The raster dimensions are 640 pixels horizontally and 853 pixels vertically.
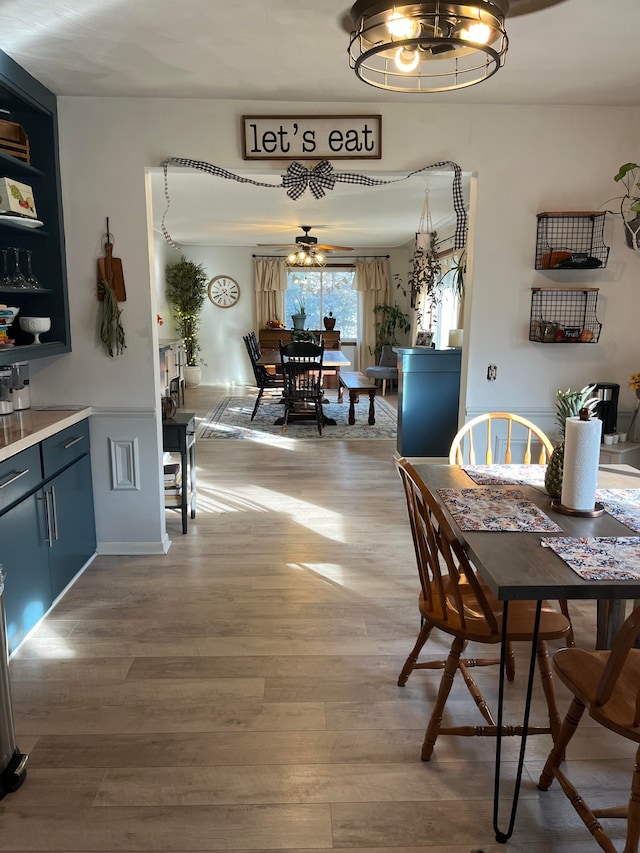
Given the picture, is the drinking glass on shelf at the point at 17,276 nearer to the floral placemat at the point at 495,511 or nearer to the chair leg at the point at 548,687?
the floral placemat at the point at 495,511

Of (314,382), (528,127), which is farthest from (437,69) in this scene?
(314,382)

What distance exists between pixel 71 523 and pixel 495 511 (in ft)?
7.19

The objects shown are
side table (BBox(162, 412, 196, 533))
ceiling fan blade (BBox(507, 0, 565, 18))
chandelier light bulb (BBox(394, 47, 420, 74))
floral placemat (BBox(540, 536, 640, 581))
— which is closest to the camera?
floral placemat (BBox(540, 536, 640, 581))

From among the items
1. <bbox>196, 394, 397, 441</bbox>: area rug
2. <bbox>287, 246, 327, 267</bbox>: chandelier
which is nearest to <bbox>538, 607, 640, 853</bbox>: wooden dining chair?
<bbox>196, 394, 397, 441</bbox>: area rug

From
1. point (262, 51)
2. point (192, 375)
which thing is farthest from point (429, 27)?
point (192, 375)

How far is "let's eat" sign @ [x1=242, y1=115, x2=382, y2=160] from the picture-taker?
127 inches

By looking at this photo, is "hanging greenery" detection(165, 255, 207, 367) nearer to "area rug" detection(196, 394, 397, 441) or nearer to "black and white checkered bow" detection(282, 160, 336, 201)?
"area rug" detection(196, 394, 397, 441)

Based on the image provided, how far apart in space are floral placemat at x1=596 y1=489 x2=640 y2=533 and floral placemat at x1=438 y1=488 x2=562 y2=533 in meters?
0.22

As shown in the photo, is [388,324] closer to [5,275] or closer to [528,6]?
[5,275]

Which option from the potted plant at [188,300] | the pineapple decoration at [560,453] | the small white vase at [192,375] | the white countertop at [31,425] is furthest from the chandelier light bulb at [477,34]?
Answer: the small white vase at [192,375]

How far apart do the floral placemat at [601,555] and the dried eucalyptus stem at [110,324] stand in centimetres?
249

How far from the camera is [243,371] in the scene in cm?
1109

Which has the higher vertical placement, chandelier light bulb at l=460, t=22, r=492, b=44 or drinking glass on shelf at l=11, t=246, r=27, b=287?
chandelier light bulb at l=460, t=22, r=492, b=44

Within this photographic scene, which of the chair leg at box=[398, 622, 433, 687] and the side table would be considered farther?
the side table
